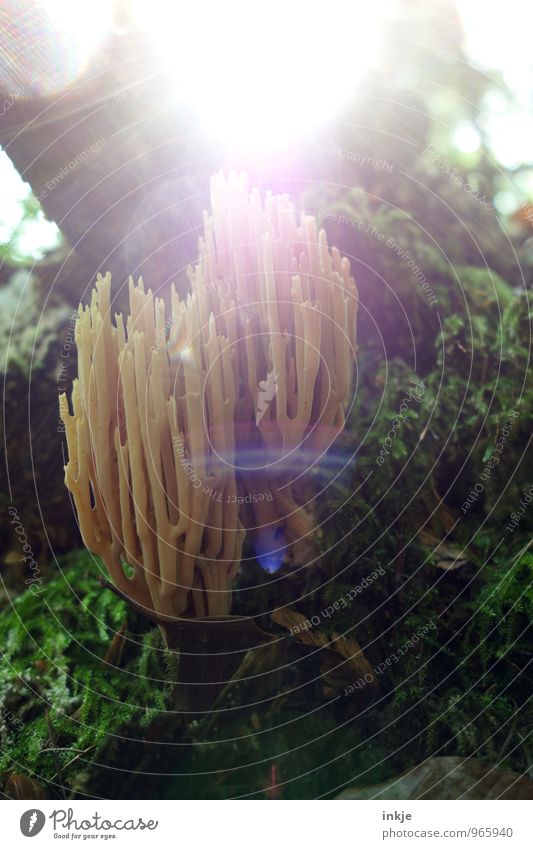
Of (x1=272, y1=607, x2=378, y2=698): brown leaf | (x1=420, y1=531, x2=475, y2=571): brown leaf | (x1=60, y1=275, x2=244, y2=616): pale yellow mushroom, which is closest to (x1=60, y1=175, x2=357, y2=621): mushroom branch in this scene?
(x1=60, y1=275, x2=244, y2=616): pale yellow mushroom

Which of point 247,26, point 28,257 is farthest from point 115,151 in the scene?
point 28,257

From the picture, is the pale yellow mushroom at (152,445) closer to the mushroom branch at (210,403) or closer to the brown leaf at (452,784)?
the mushroom branch at (210,403)

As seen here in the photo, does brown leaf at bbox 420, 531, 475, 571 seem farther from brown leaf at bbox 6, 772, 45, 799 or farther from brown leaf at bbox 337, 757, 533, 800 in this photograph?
brown leaf at bbox 6, 772, 45, 799

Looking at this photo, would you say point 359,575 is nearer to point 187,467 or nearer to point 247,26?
point 187,467

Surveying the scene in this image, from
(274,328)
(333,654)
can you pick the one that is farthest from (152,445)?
(333,654)

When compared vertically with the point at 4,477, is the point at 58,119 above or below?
above
